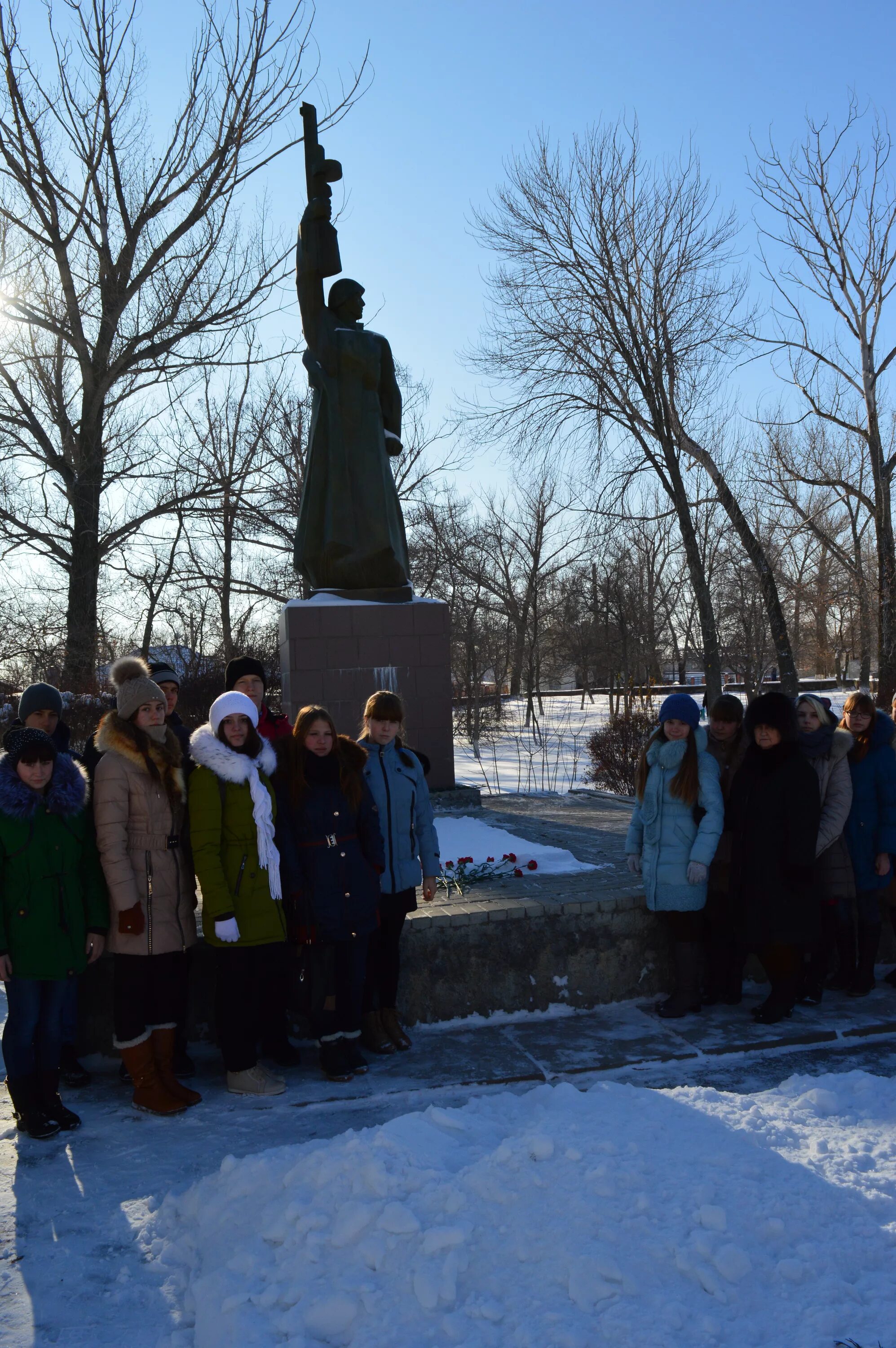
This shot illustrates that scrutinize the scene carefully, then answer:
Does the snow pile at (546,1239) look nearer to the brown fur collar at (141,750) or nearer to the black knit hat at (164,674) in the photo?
the brown fur collar at (141,750)

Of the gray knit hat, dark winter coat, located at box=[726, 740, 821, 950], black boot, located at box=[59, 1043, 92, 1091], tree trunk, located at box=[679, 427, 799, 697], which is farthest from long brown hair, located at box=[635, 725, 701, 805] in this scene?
tree trunk, located at box=[679, 427, 799, 697]

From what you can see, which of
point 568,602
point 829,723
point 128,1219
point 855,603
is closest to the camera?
point 128,1219

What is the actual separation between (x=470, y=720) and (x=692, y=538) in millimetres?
5960

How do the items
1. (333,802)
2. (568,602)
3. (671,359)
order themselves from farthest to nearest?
(568,602)
(671,359)
(333,802)

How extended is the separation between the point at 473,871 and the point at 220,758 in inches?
84.5

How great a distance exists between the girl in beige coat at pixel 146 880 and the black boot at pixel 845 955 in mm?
3237

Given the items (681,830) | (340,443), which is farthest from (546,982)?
(340,443)

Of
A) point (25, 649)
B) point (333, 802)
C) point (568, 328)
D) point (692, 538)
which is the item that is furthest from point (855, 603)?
point (333, 802)

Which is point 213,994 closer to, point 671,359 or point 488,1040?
point 488,1040

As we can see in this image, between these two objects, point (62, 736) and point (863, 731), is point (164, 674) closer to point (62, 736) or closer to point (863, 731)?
point (62, 736)

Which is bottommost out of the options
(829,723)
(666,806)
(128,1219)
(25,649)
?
(128,1219)

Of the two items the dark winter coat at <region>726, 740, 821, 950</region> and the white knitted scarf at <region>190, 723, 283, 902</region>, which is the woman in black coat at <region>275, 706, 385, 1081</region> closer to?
the white knitted scarf at <region>190, 723, 283, 902</region>

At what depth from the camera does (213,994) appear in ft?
14.5

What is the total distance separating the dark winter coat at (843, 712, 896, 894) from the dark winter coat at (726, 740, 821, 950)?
0.56 meters
